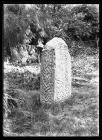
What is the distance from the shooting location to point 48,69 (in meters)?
3.38

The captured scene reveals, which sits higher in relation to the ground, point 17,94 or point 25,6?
point 25,6

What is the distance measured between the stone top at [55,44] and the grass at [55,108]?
30 centimetres

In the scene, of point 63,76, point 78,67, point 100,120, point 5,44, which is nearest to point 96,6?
point 78,67

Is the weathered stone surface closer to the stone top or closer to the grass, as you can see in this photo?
the stone top

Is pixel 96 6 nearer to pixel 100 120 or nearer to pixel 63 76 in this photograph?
pixel 63 76

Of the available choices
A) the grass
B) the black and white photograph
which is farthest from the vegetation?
the grass

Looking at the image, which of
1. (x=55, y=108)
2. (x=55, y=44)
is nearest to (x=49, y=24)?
(x=55, y=44)

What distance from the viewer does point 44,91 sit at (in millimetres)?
3432

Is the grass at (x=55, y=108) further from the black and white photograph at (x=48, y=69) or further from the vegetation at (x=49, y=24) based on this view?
the vegetation at (x=49, y=24)

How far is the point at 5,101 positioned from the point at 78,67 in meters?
1.30

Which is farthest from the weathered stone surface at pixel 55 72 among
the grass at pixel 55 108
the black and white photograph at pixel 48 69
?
the grass at pixel 55 108

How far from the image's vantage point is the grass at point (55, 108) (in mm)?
3438

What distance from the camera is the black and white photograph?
343 centimetres

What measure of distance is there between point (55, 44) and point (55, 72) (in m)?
0.44
